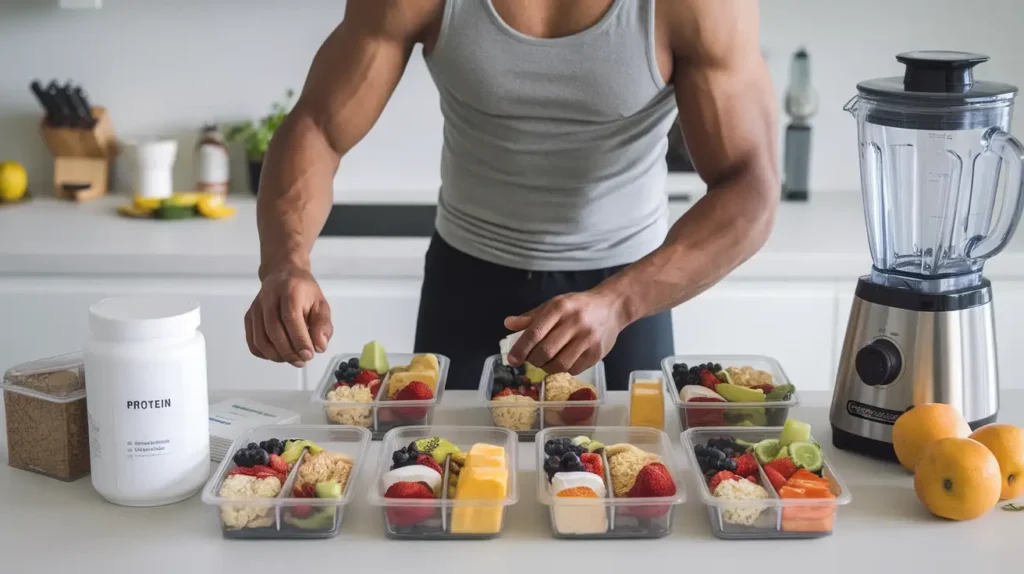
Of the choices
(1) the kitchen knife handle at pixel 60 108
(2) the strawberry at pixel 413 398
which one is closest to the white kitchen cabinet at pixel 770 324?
(2) the strawberry at pixel 413 398

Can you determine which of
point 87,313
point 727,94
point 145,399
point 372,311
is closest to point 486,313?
point 727,94

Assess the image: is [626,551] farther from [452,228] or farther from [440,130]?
[440,130]

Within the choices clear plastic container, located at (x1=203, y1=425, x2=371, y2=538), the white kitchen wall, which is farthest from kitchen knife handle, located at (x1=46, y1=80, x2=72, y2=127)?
clear plastic container, located at (x1=203, y1=425, x2=371, y2=538)

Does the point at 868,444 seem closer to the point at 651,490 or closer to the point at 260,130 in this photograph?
the point at 651,490

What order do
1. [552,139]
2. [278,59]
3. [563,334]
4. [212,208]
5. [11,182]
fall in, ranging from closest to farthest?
[563,334] < [552,139] < [212,208] < [11,182] < [278,59]

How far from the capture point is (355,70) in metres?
1.50

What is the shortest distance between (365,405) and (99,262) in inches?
49.4

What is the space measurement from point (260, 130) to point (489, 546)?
1.95m

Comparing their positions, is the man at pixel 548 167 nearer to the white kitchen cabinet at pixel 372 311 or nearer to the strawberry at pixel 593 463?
the strawberry at pixel 593 463

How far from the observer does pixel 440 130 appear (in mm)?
2893

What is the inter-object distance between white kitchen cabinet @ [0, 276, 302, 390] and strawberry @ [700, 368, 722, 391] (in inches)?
48.9

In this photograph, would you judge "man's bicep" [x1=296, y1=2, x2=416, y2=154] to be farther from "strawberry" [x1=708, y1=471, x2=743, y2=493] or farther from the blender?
"strawberry" [x1=708, y1=471, x2=743, y2=493]

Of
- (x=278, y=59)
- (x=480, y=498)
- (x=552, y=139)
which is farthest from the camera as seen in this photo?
(x=278, y=59)

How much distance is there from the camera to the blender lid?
1223 millimetres
